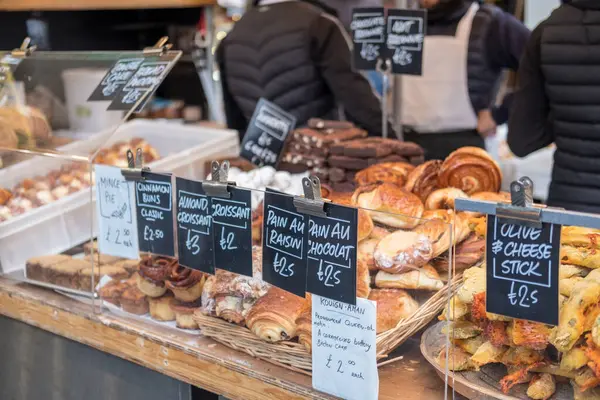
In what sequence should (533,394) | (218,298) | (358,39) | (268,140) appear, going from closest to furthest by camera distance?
(533,394) < (218,298) < (268,140) < (358,39)

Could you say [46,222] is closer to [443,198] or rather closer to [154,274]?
[154,274]

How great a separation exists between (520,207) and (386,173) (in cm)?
99

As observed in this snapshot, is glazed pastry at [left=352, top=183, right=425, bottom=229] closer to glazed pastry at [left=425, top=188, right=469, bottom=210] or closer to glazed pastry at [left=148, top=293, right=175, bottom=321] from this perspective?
glazed pastry at [left=425, top=188, right=469, bottom=210]

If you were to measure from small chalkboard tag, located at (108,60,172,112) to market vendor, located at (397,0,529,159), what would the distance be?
5.64ft

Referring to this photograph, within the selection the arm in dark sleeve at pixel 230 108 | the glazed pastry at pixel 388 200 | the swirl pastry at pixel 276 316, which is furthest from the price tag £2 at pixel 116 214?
the arm in dark sleeve at pixel 230 108

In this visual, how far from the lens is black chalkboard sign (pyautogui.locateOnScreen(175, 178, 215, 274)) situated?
5.77 ft

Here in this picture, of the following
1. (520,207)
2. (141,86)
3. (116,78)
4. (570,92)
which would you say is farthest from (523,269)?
(570,92)

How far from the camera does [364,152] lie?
242 centimetres

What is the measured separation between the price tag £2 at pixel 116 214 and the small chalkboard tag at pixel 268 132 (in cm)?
75

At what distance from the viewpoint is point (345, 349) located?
4.94 feet

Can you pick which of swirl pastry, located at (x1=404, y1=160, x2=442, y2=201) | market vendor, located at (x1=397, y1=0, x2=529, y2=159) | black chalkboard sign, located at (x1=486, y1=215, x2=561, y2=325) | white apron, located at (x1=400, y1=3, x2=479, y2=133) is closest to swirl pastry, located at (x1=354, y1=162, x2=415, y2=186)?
swirl pastry, located at (x1=404, y1=160, x2=442, y2=201)

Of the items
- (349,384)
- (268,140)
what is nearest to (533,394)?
(349,384)

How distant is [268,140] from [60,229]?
30.0 inches

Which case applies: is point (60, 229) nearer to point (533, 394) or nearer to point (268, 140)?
point (268, 140)
